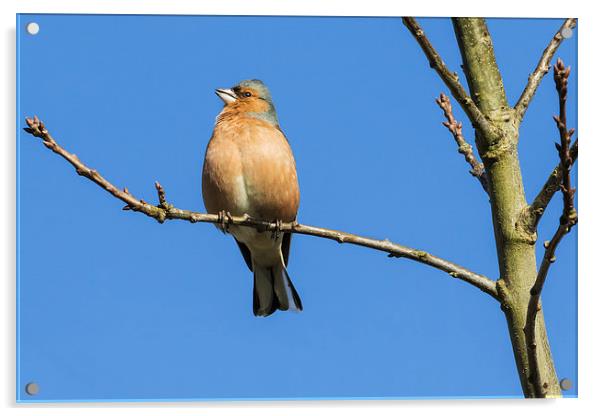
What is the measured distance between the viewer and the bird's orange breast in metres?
2.88

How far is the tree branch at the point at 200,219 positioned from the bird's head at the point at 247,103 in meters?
1.06

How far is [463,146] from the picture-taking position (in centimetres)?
235

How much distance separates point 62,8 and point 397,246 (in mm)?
1360

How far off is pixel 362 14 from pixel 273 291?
44.3 inches

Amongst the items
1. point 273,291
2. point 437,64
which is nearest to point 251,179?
point 273,291

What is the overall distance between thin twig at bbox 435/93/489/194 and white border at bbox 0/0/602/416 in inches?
13.3

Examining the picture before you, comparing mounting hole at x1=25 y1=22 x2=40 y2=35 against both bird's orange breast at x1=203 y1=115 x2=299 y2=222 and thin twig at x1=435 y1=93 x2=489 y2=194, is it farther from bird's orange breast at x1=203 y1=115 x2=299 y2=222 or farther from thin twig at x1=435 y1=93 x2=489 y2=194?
thin twig at x1=435 y1=93 x2=489 y2=194

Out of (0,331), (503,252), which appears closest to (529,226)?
(503,252)

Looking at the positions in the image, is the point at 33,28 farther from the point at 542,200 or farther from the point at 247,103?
the point at 542,200

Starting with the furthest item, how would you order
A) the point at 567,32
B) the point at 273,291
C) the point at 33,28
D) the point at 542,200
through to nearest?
the point at 273,291 < the point at 567,32 < the point at 33,28 < the point at 542,200

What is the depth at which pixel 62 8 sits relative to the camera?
255 cm

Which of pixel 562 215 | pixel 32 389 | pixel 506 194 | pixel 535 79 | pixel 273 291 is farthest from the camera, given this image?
pixel 273 291

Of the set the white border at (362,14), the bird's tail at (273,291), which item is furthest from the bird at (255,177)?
the white border at (362,14)
